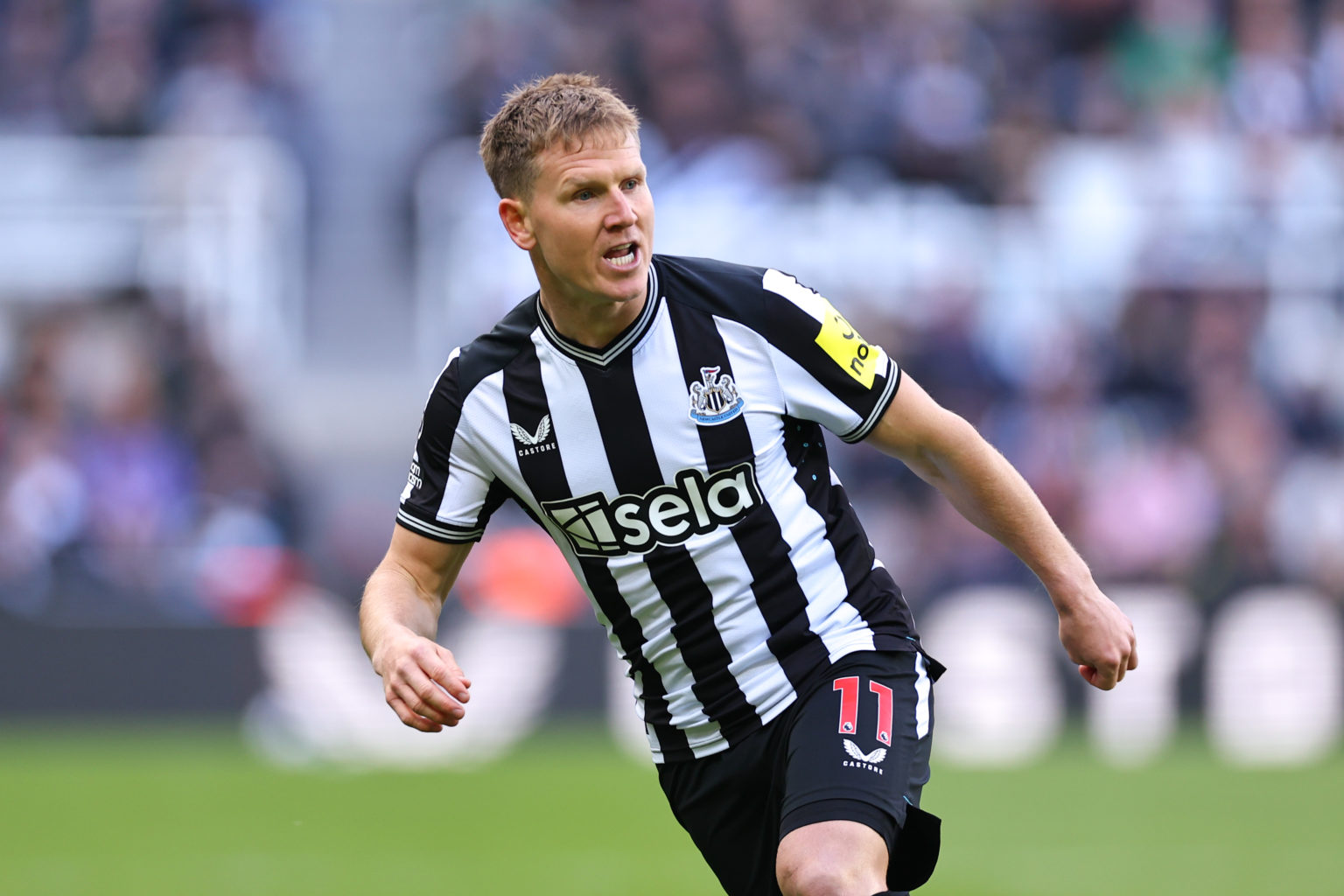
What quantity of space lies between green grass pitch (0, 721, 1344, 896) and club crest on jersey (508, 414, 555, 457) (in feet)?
11.1

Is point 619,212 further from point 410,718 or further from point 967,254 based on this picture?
point 967,254

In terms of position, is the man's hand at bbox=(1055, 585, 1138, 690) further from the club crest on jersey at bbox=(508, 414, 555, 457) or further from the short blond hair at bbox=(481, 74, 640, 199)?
the short blond hair at bbox=(481, 74, 640, 199)

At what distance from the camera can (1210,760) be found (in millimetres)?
10367

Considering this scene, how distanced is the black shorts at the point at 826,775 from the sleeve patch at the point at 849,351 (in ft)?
2.16

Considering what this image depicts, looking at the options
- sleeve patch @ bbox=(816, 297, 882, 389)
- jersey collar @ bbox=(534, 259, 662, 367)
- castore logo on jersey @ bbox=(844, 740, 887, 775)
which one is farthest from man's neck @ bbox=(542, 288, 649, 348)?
castore logo on jersey @ bbox=(844, 740, 887, 775)

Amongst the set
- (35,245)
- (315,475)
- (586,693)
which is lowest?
(586,693)

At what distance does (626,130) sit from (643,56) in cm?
971

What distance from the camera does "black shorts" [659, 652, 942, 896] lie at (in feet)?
13.0

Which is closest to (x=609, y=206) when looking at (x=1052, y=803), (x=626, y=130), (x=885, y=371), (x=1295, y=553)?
(x=626, y=130)

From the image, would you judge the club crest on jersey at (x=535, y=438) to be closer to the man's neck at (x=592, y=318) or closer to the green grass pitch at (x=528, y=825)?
the man's neck at (x=592, y=318)

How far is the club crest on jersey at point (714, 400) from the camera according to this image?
421 cm

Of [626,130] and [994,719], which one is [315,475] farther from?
[626,130]

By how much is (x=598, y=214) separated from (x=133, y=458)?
8.93 m

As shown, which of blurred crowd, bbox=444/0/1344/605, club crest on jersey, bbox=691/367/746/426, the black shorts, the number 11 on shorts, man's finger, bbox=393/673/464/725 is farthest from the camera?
blurred crowd, bbox=444/0/1344/605
